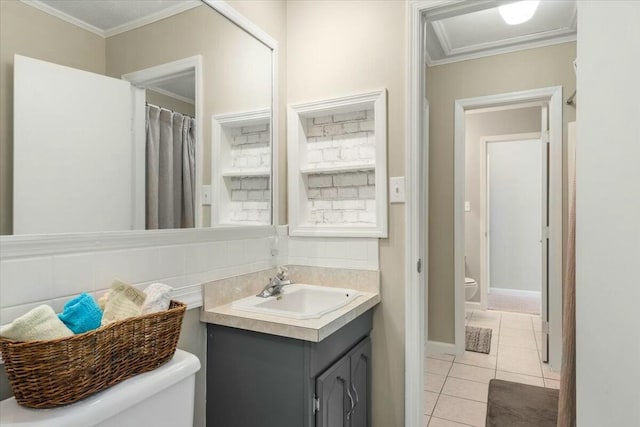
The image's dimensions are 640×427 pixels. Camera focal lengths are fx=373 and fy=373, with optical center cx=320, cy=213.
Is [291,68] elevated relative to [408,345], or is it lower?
elevated

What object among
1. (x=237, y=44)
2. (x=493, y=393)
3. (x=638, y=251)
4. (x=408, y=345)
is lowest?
(x=493, y=393)

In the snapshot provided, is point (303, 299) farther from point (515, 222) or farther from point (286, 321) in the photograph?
point (515, 222)

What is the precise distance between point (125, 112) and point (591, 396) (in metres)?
1.66

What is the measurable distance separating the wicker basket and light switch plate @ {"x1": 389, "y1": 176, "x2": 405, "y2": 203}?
44.6 inches

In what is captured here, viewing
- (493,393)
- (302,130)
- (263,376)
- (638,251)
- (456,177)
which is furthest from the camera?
(456,177)

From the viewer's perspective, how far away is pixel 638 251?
88 cm

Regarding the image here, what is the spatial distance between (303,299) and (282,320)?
0.49 meters

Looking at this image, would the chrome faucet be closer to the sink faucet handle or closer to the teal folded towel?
the sink faucet handle

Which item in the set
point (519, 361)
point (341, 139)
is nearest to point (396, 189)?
point (341, 139)

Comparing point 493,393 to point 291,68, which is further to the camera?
point 493,393

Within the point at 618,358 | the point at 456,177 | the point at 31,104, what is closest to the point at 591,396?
the point at 618,358

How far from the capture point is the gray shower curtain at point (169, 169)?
1275 mm

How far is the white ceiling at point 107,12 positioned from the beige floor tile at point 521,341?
11.6 ft

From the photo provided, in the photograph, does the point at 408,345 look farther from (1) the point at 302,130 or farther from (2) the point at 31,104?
(2) the point at 31,104
